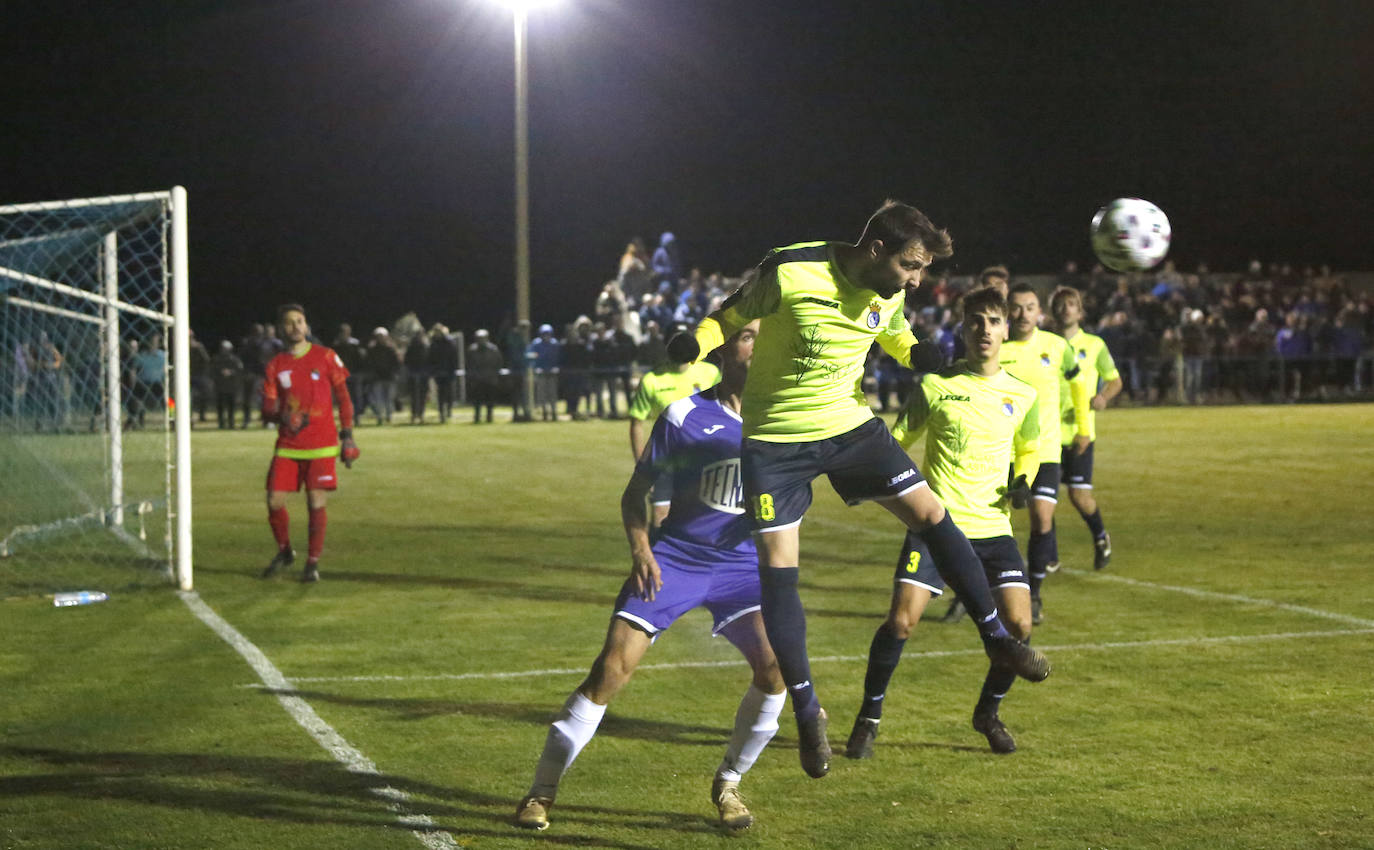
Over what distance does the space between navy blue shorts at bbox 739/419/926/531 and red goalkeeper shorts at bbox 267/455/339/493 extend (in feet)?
22.3

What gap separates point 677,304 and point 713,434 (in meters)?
28.3

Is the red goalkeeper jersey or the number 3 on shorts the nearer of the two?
the number 3 on shorts

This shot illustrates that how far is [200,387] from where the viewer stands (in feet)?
106

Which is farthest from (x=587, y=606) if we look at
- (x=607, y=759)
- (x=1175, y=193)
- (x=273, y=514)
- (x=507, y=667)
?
(x=1175, y=193)

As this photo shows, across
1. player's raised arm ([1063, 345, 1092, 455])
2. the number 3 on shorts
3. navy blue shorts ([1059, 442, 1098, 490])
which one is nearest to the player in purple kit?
the number 3 on shorts

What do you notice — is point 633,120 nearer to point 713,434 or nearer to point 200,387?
point 200,387

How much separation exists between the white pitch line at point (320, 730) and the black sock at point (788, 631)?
1246 millimetres

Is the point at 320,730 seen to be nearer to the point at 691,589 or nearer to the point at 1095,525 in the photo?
the point at 691,589

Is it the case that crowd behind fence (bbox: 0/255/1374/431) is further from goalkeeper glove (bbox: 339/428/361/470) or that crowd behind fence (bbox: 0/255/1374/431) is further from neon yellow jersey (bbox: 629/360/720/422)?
neon yellow jersey (bbox: 629/360/720/422)

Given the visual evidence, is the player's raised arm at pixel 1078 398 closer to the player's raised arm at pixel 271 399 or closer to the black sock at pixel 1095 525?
the black sock at pixel 1095 525

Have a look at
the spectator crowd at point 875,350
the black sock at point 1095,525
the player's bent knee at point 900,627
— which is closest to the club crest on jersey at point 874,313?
the player's bent knee at point 900,627

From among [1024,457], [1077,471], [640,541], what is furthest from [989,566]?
[1077,471]

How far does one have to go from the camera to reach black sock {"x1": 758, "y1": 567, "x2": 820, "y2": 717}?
503cm

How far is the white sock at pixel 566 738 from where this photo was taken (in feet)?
17.0
